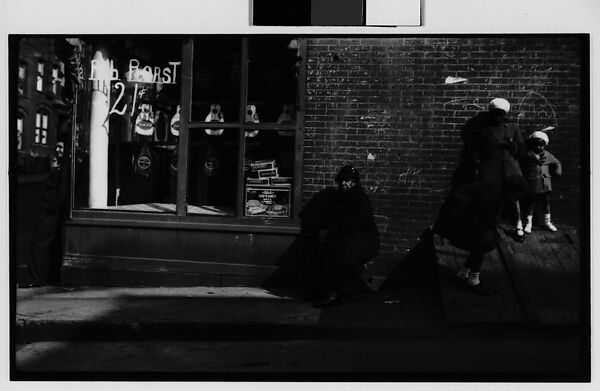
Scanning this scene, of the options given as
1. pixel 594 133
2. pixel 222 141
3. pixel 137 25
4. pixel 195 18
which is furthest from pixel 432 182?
pixel 137 25

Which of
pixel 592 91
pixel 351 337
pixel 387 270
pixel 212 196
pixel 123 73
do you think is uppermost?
pixel 123 73

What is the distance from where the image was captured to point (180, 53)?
759 centimetres

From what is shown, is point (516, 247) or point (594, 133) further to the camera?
point (516, 247)

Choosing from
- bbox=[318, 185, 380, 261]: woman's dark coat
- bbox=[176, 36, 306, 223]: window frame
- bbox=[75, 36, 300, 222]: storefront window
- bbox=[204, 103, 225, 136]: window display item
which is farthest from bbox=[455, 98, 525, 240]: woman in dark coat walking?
bbox=[204, 103, 225, 136]: window display item

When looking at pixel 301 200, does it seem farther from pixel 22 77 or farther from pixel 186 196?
pixel 22 77

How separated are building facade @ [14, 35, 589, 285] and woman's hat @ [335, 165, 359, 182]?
394 mm

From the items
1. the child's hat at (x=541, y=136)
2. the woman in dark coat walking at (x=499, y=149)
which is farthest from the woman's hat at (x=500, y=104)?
the child's hat at (x=541, y=136)

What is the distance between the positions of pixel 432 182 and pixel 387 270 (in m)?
1.13

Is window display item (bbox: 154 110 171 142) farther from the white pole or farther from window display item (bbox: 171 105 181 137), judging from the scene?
the white pole

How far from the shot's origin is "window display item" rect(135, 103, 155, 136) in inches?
315

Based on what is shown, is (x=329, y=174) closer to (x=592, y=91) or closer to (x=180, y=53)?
(x=180, y=53)

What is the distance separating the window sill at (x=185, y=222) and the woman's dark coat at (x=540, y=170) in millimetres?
2633

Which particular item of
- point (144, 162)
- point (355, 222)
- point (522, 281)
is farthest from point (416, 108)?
point (144, 162)

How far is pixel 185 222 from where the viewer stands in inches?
299
